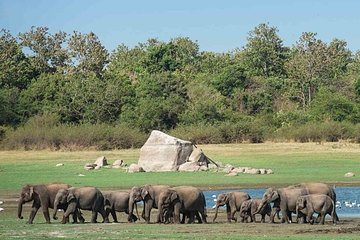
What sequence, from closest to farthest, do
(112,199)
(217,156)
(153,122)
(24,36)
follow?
(112,199) < (217,156) < (153,122) < (24,36)

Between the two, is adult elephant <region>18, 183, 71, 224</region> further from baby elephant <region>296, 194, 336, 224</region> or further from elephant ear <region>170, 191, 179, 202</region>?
baby elephant <region>296, 194, 336, 224</region>

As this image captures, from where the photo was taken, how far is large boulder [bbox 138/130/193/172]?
49062mm

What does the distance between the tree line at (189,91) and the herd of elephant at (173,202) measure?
1417 inches

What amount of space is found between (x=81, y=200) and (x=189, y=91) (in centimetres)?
5233

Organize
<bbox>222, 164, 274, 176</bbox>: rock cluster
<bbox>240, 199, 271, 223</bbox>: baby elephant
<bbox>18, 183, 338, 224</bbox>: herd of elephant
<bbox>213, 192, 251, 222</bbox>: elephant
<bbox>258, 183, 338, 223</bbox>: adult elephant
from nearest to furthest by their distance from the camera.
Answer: <bbox>18, 183, 338, 224</bbox>: herd of elephant
<bbox>258, 183, 338, 223</bbox>: adult elephant
<bbox>240, 199, 271, 223</bbox>: baby elephant
<bbox>213, 192, 251, 222</bbox>: elephant
<bbox>222, 164, 274, 176</bbox>: rock cluster

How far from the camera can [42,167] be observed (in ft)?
172

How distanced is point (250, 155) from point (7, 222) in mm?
31472

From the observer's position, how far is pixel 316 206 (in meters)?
28.8

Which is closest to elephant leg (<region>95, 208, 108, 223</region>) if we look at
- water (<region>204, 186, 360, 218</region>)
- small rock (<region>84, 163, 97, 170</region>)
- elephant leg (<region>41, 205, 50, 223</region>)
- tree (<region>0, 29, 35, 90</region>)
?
elephant leg (<region>41, 205, 50, 223</region>)

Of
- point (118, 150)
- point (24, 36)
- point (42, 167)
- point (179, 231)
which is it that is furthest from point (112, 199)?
point (24, 36)

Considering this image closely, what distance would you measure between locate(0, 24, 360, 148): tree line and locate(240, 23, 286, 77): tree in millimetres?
96

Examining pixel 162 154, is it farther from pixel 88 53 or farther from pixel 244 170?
pixel 88 53

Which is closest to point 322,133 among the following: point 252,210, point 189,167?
point 189,167

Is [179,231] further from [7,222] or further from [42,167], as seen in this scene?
[42,167]
